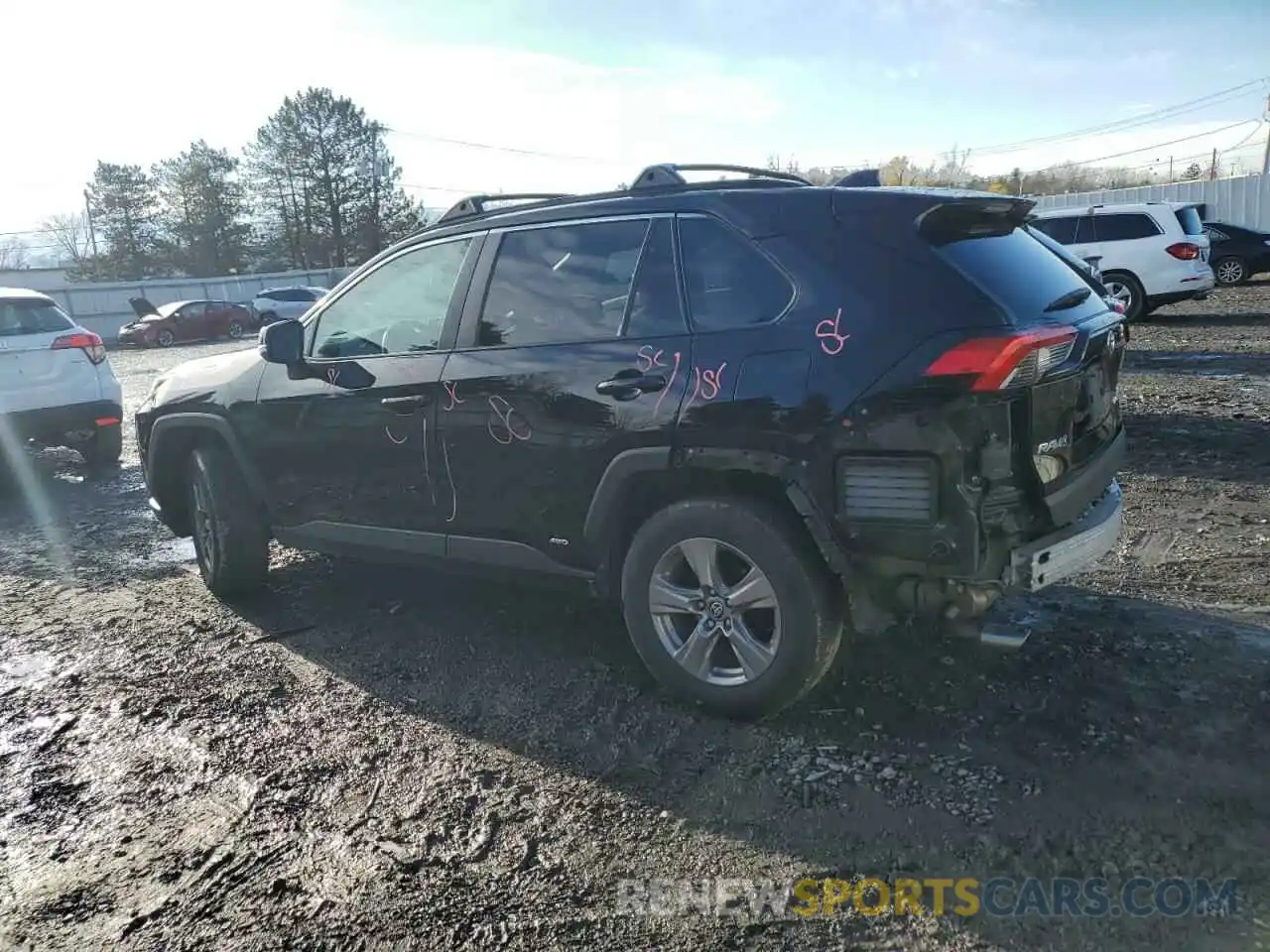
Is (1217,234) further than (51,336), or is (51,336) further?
(1217,234)

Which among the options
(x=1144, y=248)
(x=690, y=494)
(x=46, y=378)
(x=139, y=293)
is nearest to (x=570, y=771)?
(x=690, y=494)

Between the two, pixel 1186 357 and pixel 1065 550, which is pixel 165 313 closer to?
pixel 1186 357

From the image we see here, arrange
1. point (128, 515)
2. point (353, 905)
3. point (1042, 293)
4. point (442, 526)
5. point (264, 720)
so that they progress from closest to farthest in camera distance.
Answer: point (353, 905), point (1042, 293), point (264, 720), point (442, 526), point (128, 515)

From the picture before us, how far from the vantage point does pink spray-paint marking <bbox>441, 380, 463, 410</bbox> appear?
13.3 ft

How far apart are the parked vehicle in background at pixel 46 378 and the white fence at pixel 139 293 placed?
30786 mm

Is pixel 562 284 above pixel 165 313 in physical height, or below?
below

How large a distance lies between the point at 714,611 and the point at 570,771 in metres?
0.76

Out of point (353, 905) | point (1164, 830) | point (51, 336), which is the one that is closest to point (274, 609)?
point (353, 905)

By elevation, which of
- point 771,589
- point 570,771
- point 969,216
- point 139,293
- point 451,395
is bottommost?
point 570,771

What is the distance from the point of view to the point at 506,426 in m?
3.92

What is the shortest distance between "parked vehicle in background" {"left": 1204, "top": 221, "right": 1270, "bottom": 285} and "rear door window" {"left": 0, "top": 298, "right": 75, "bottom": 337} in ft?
71.5

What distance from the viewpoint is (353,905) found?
2717mm

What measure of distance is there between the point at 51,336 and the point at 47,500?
154cm

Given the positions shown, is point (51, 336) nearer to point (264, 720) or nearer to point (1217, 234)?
point (264, 720)
